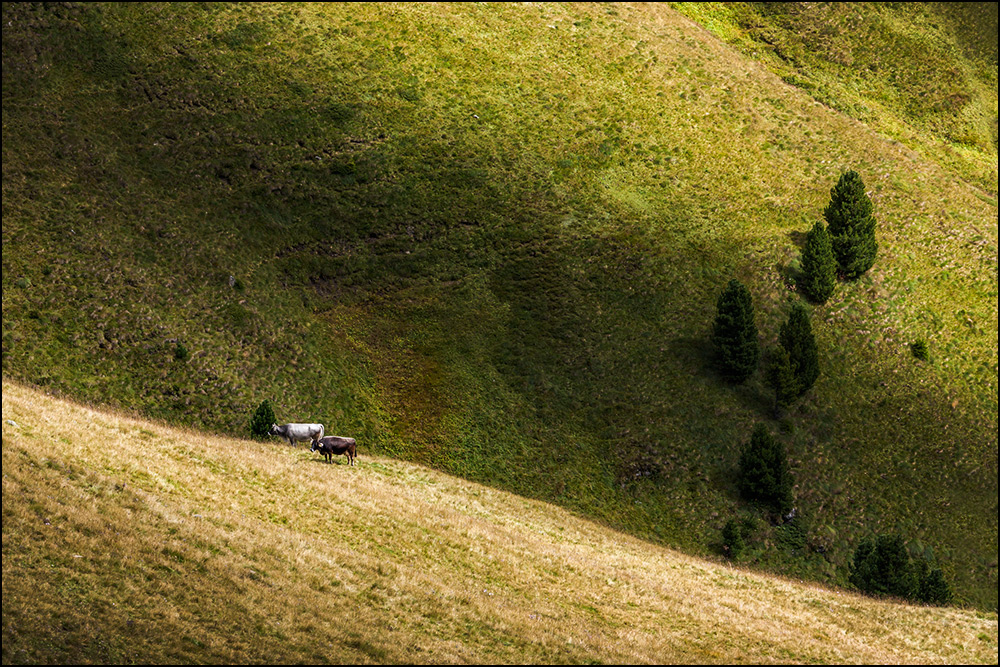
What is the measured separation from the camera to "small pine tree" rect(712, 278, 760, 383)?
53438 millimetres

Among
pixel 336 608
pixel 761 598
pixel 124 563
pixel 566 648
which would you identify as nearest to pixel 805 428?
pixel 761 598

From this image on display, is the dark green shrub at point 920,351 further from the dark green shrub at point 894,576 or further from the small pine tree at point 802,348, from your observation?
the dark green shrub at point 894,576

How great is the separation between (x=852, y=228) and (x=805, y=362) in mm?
13003

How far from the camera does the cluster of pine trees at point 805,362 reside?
43188 millimetres

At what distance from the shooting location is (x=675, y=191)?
65188mm

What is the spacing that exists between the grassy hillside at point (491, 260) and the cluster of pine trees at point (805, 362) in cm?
136

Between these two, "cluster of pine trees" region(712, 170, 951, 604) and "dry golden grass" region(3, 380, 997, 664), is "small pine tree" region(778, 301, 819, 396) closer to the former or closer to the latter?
"cluster of pine trees" region(712, 170, 951, 604)

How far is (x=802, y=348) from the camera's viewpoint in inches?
2099

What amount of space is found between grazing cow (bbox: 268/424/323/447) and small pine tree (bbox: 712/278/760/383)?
86.4 feet

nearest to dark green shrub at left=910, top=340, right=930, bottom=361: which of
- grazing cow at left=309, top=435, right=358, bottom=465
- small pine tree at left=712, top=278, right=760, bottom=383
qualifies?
small pine tree at left=712, top=278, right=760, bottom=383

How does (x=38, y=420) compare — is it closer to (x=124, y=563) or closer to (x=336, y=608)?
(x=124, y=563)

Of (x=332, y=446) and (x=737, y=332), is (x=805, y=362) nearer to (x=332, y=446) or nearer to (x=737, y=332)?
(x=737, y=332)

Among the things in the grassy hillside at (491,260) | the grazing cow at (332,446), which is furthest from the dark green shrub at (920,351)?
the grazing cow at (332,446)

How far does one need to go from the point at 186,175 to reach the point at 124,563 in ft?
138
